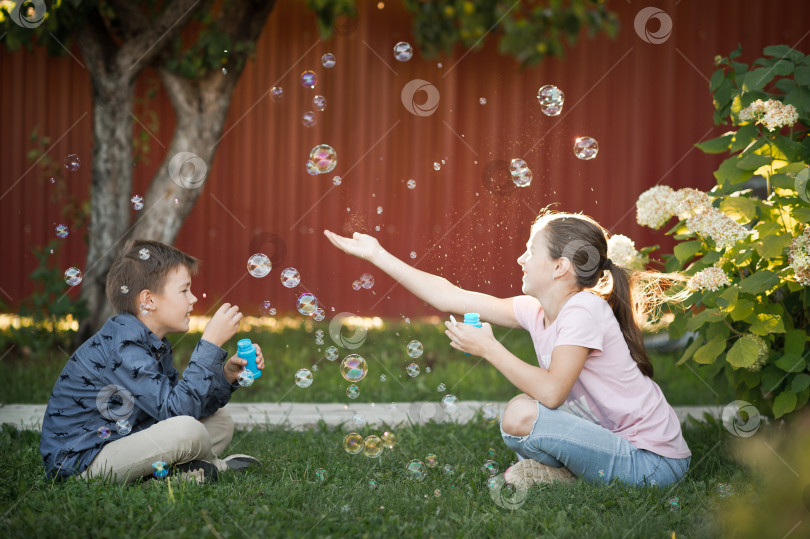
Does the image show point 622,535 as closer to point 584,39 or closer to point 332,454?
point 332,454

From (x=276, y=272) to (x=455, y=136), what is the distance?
1984 millimetres

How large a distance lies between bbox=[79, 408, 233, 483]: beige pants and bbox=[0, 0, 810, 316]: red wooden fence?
12.7ft

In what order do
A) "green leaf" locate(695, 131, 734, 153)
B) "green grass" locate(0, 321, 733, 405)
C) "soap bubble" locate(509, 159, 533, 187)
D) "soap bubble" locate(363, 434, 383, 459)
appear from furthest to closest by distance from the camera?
"green grass" locate(0, 321, 733, 405)
"soap bubble" locate(509, 159, 533, 187)
"green leaf" locate(695, 131, 734, 153)
"soap bubble" locate(363, 434, 383, 459)

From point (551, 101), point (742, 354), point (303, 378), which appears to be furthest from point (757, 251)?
point (303, 378)

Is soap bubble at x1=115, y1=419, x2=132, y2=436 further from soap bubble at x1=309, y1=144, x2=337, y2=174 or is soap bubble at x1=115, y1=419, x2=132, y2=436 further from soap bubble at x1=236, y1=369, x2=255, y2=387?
soap bubble at x1=309, y1=144, x2=337, y2=174

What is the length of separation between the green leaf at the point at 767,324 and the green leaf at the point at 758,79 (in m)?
0.89

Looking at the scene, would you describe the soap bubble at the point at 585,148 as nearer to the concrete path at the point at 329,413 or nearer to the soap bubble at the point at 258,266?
the concrete path at the point at 329,413

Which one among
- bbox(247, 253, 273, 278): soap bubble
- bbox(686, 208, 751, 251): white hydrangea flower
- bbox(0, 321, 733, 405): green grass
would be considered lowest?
bbox(0, 321, 733, 405): green grass

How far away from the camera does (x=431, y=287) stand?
121 inches

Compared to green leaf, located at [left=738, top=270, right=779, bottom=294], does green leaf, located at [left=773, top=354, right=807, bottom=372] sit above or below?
below

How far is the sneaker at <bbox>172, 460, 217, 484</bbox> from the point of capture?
2.59 m

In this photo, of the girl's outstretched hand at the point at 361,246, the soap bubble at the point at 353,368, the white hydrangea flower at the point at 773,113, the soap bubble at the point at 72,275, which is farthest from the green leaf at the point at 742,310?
the soap bubble at the point at 72,275

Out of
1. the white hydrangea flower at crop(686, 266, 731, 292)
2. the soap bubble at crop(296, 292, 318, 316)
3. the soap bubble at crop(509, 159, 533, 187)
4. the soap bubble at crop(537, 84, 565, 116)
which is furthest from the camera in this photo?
the soap bubble at crop(537, 84, 565, 116)

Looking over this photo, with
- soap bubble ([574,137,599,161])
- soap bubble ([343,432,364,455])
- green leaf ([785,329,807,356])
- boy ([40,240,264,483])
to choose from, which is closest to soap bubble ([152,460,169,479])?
boy ([40,240,264,483])
